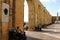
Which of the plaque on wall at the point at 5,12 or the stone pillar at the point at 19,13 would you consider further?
the stone pillar at the point at 19,13

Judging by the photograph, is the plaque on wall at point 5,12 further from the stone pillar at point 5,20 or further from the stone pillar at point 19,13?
the stone pillar at point 19,13

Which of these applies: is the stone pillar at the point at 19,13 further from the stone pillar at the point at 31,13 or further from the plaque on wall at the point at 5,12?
the stone pillar at the point at 31,13

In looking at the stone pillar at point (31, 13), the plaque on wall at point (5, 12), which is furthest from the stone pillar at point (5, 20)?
the stone pillar at point (31, 13)

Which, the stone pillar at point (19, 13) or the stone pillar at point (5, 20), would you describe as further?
the stone pillar at point (19, 13)

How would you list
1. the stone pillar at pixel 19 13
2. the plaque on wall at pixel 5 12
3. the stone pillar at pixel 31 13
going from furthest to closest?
the stone pillar at pixel 31 13
the stone pillar at pixel 19 13
the plaque on wall at pixel 5 12

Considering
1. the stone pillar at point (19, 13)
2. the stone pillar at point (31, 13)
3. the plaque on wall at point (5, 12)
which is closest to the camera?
the plaque on wall at point (5, 12)

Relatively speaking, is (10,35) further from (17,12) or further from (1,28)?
(17,12)

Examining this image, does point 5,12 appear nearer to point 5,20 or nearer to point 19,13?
point 5,20

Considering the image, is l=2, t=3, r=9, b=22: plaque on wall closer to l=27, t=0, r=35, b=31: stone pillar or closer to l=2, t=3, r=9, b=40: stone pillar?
l=2, t=3, r=9, b=40: stone pillar

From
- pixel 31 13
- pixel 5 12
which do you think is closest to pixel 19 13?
pixel 5 12

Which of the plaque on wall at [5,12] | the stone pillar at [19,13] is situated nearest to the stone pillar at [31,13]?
the stone pillar at [19,13]

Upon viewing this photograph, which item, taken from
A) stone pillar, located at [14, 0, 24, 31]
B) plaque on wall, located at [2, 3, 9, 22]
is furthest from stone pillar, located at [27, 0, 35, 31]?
plaque on wall, located at [2, 3, 9, 22]

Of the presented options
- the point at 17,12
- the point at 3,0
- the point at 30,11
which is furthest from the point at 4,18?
the point at 30,11

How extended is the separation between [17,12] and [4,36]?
10.6ft
